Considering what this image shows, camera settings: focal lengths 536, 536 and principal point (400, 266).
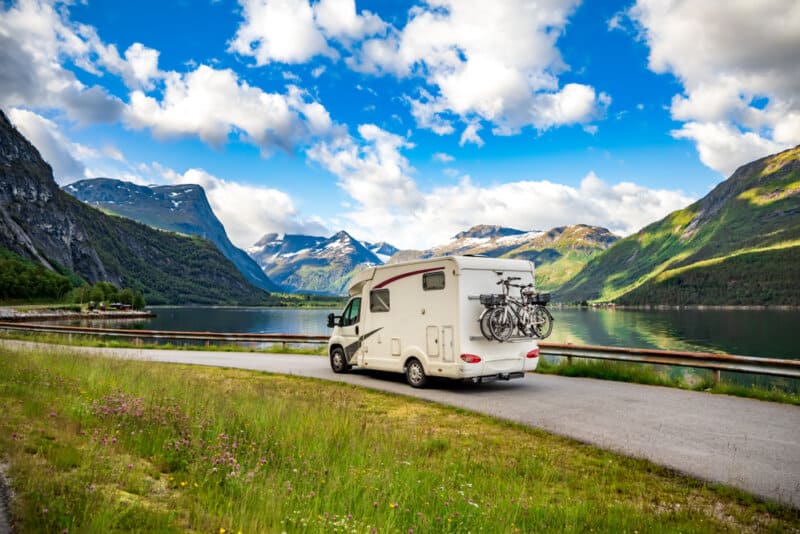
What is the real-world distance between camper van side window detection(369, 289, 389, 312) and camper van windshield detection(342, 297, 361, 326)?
0.79 meters

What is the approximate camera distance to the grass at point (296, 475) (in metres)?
4.19

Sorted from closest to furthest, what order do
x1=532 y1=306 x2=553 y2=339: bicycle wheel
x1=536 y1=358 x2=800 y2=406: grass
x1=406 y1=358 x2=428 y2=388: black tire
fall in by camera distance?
x1=536 y1=358 x2=800 y2=406: grass, x1=532 y1=306 x2=553 y2=339: bicycle wheel, x1=406 y1=358 x2=428 y2=388: black tire

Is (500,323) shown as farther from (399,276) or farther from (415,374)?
(399,276)

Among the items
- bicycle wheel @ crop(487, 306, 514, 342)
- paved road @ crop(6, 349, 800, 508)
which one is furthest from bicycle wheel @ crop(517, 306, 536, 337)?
paved road @ crop(6, 349, 800, 508)

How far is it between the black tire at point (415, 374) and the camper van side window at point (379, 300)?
186cm

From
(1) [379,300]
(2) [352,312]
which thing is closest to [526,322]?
(1) [379,300]

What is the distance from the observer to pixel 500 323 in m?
14.1

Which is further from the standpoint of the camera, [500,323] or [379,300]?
[379,300]

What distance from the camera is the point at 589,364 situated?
17.5 metres

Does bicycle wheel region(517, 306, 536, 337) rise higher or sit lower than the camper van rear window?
lower

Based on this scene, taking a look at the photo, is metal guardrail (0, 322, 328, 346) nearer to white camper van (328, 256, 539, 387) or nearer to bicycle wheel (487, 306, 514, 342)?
white camper van (328, 256, 539, 387)

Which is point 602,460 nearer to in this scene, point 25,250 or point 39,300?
point 39,300

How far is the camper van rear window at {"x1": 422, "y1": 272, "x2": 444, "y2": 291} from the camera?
14508 millimetres

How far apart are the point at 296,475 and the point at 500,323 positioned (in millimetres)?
9416
